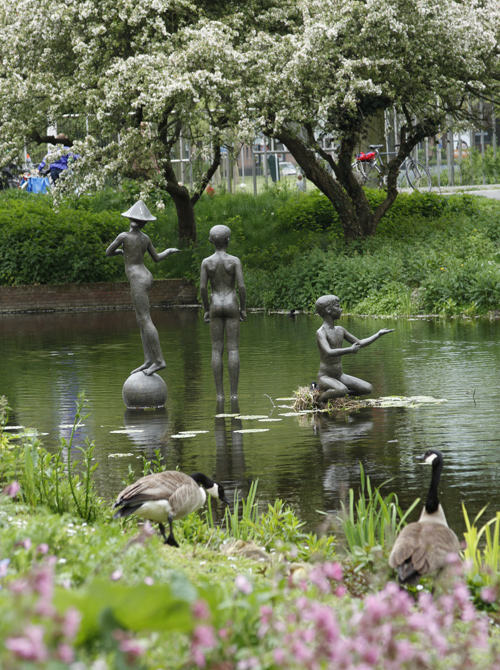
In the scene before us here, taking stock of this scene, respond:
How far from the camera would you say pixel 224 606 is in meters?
3.37

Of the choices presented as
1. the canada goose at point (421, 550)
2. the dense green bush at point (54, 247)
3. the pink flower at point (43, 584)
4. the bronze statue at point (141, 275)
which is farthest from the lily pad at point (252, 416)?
the dense green bush at point (54, 247)

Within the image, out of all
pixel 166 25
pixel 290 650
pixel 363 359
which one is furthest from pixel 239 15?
pixel 290 650

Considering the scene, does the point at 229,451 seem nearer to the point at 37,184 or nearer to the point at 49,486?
the point at 49,486

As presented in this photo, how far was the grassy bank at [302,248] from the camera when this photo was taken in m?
23.3

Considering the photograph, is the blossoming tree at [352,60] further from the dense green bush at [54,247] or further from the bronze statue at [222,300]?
the bronze statue at [222,300]

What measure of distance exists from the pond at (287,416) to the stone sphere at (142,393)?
15 centimetres

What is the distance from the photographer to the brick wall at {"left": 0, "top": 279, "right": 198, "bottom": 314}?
1146 inches

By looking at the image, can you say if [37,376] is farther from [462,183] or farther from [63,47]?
[462,183]

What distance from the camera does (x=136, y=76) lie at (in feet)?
72.2

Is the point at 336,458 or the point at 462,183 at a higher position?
the point at 462,183

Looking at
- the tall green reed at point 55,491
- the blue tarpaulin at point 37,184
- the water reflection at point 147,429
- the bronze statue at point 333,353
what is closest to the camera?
the tall green reed at point 55,491

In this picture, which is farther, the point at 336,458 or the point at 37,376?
the point at 37,376

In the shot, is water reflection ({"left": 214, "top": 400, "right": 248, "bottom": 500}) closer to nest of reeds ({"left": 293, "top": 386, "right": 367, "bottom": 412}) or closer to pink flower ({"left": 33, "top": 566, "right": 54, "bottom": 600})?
nest of reeds ({"left": 293, "top": 386, "right": 367, "bottom": 412})

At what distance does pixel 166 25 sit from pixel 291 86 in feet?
11.9
